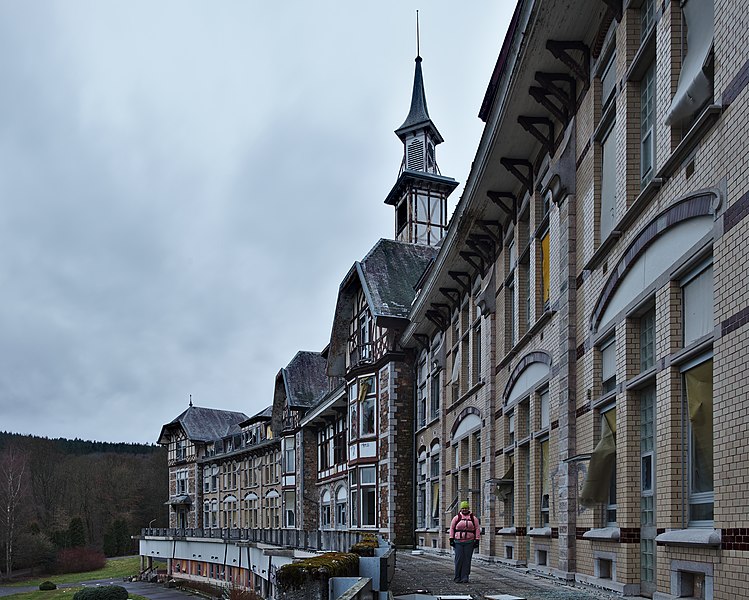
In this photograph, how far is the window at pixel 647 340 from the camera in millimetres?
10719

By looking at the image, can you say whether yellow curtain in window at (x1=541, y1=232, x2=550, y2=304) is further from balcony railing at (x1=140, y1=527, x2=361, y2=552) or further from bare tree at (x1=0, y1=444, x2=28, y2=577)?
bare tree at (x1=0, y1=444, x2=28, y2=577)

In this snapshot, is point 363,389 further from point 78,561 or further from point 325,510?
point 78,561

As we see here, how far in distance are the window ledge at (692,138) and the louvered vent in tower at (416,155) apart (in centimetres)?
4452

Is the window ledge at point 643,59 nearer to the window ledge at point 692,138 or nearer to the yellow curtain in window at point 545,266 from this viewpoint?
the window ledge at point 692,138

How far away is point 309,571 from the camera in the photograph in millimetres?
9930

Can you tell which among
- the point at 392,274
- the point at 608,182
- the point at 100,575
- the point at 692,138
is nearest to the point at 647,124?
the point at 608,182

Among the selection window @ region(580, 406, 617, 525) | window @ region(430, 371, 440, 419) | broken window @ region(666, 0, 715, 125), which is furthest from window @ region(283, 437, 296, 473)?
broken window @ region(666, 0, 715, 125)

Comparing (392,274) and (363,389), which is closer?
(363,389)

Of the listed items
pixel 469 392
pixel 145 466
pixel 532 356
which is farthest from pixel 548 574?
pixel 145 466

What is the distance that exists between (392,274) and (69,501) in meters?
73.2

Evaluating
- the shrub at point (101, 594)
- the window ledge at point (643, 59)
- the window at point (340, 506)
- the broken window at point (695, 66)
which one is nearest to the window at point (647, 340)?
the broken window at point (695, 66)

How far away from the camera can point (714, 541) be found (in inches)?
318

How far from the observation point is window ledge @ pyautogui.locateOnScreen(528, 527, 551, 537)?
1506 centimetres

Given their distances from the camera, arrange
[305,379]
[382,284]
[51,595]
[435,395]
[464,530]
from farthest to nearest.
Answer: [51,595] < [305,379] < [382,284] < [435,395] < [464,530]
